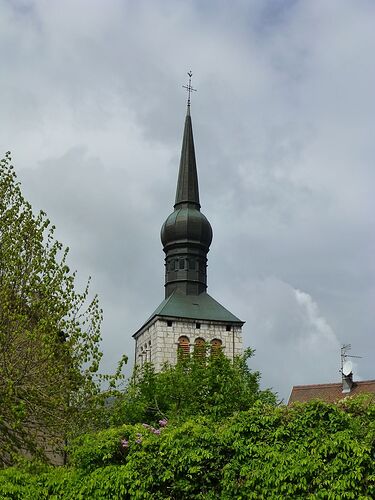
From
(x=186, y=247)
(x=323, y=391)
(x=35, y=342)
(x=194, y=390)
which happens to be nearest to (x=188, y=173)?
(x=186, y=247)

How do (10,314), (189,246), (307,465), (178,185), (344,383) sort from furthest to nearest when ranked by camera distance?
(178,185) < (189,246) < (344,383) < (10,314) < (307,465)

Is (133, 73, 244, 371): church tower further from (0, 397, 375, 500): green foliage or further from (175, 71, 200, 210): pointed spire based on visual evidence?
(0, 397, 375, 500): green foliage

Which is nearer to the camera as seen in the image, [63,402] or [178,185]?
[63,402]

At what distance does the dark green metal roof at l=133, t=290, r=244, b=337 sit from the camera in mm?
63150

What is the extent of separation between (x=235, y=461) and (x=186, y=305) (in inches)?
1912

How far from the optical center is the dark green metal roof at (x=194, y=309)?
207 feet

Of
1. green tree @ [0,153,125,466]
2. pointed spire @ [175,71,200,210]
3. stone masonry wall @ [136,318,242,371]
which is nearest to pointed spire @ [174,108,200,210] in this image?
pointed spire @ [175,71,200,210]

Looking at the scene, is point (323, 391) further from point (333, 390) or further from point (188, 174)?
point (188, 174)

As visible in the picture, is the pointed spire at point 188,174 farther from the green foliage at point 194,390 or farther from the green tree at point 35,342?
the green tree at point 35,342

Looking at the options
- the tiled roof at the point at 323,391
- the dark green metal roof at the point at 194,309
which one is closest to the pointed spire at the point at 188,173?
the dark green metal roof at the point at 194,309

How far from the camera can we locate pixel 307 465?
1460 centimetres

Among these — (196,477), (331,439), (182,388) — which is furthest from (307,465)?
(182,388)

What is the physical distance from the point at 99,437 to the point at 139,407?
1490cm

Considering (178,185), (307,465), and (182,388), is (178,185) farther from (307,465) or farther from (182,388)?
(307,465)
